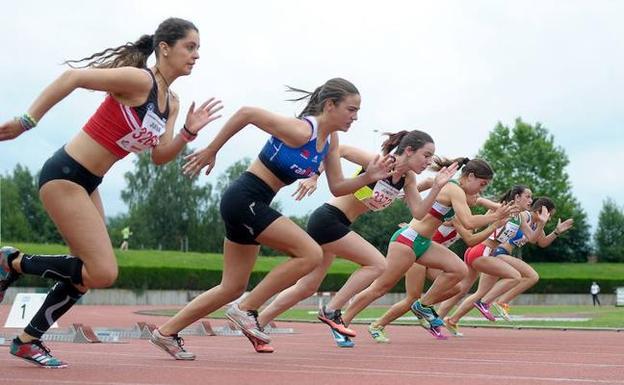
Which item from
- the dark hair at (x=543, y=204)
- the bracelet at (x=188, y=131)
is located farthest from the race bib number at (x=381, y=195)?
the dark hair at (x=543, y=204)

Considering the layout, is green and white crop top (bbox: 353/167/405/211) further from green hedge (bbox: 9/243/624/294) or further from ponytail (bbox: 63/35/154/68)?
green hedge (bbox: 9/243/624/294)

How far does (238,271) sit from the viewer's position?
779 cm

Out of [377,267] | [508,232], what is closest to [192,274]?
[508,232]

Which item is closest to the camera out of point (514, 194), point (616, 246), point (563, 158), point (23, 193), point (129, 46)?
point (129, 46)

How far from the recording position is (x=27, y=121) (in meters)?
6.02

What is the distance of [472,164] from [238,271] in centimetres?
480

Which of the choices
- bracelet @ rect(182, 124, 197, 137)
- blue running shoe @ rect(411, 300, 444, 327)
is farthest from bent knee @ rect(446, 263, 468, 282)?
bracelet @ rect(182, 124, 197, 137)

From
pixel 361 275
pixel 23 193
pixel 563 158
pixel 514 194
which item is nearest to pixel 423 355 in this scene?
pixel 361 275

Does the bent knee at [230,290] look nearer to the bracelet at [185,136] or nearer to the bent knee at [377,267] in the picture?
the bracelet at [185,136]

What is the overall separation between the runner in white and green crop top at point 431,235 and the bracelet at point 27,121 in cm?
573

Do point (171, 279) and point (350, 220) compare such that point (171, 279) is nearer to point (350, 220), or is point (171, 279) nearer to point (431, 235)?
point (431, 235)

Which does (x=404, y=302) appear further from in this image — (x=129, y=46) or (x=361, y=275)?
(x=129, y=46)

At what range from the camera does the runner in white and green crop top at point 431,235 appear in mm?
11297

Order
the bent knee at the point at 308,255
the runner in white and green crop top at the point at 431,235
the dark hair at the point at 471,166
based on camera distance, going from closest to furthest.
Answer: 1. the bent knee at the point at 308,255
2. the runner in white and green crop top at the point at 431,235
3. the dark hair at the point at 471,166
